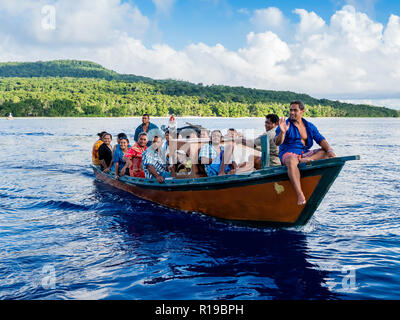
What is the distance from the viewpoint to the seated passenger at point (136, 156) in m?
9.23

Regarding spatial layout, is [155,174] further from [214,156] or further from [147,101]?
[147,101]

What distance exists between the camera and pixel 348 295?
4.56m

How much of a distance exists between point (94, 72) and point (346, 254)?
201297 mm

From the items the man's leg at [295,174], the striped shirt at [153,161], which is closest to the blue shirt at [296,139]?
the man's leg at [295,174]

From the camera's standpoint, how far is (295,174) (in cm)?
568

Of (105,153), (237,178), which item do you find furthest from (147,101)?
(237,178)

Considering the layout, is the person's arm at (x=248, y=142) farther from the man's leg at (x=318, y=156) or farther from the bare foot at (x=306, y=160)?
the bare foot at (x=306, y=160)

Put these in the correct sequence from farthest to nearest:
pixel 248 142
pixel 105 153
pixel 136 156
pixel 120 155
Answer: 1. pixel 105 153
2. pixel 120 155
3. pixel 136 156
4. pixel 248 142

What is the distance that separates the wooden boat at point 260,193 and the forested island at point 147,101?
83.1 metres

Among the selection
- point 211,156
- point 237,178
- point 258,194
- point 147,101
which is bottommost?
point 258,194

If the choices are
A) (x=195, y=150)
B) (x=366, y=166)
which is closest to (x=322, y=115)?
Answer: (x=366, y=166)

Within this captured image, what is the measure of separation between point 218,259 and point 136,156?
446 centimetres

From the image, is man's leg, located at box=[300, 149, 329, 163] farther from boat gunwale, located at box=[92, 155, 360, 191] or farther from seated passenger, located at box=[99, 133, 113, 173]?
seated passenger, located at box=[99, 133, 113, 173]

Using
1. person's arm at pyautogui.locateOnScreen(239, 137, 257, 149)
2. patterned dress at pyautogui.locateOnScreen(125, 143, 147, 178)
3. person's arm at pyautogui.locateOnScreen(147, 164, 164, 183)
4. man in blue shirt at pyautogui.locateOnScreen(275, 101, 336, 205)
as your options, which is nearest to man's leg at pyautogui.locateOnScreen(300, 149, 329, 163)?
man in blue shirt at pyautogui.locateOnScreen(275, 101, 336, 205)
